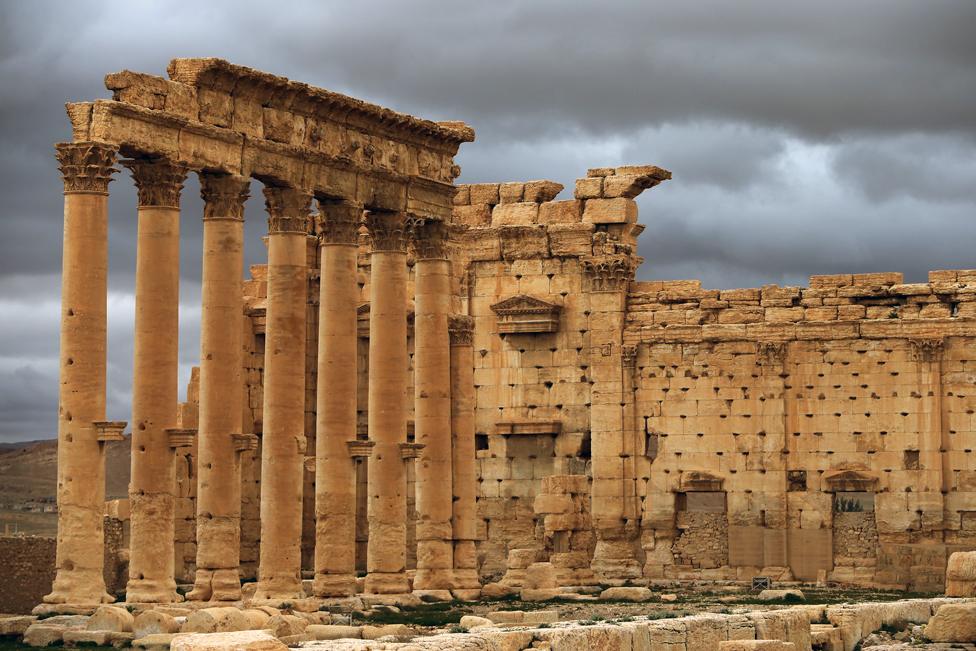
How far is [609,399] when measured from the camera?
55094mm

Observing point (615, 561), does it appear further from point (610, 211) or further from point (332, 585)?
point (332, 585)

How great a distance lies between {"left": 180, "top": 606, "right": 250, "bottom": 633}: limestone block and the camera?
33.3 m

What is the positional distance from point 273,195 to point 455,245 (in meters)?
14.2

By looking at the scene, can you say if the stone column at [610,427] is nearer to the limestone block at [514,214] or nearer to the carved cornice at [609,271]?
the carved cornice at [609,271]

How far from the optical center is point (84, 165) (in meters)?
36.9

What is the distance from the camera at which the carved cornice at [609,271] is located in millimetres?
55188

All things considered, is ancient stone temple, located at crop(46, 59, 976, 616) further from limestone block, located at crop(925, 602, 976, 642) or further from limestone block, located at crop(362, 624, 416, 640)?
limestone block, located at crop(925, 602, 976, 642)

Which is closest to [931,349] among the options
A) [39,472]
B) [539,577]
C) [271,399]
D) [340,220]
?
[539,577]

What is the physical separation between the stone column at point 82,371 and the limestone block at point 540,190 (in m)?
21.2

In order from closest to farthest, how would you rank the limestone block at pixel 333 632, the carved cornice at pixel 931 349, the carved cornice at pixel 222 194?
the limestone block at pixel 333 632 → the carved cornice at pixel 222 194 → the carved cornice at pixel 931 349

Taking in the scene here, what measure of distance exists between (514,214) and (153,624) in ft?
81.0

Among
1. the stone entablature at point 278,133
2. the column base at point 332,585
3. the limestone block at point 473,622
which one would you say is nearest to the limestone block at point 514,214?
the stone entablature at point 278,133

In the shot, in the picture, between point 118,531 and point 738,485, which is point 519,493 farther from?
point 118,531

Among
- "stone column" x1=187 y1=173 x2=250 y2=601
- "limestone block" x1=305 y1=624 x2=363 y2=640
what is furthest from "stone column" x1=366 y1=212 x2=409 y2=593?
"limestone block" x1=305 y1=624 x2=363 y2=640
